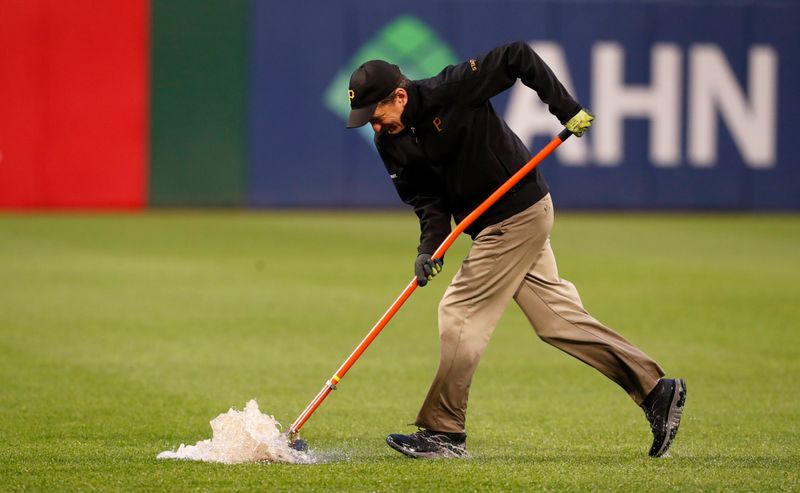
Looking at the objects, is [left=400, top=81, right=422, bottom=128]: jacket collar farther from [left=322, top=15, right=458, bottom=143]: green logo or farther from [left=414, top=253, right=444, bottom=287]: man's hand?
[left=322, top=15, right=458, bottom=143]: green logo

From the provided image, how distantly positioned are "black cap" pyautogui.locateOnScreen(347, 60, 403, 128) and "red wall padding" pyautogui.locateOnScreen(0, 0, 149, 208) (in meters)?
18.8

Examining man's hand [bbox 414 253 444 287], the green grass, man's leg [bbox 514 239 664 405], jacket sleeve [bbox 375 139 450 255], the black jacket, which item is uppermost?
the black jacket

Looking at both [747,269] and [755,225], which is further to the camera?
[755,225]

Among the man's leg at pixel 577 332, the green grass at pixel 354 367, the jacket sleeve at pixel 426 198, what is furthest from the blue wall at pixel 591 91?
the man's leg at pixel 577 332

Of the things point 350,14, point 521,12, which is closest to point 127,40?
point 350,14

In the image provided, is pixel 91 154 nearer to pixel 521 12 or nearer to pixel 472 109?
pixel 521 12

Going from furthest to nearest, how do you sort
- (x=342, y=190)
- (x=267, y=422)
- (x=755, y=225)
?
(x=342, y=190) < (x=755, y=225) < (x=267, y=422)

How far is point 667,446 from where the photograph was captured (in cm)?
656

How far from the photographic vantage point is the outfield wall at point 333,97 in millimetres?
24297

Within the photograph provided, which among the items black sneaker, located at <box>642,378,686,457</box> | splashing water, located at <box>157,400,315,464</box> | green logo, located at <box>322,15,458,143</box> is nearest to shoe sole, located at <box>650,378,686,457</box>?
black sneaker, located at <box>642,378,686,457</box>

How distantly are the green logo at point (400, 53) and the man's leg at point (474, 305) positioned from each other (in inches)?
736

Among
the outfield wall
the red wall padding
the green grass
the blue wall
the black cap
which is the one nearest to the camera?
the green grass

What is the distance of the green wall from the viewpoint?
24.9 metres

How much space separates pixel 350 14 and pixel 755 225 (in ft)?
27.9
